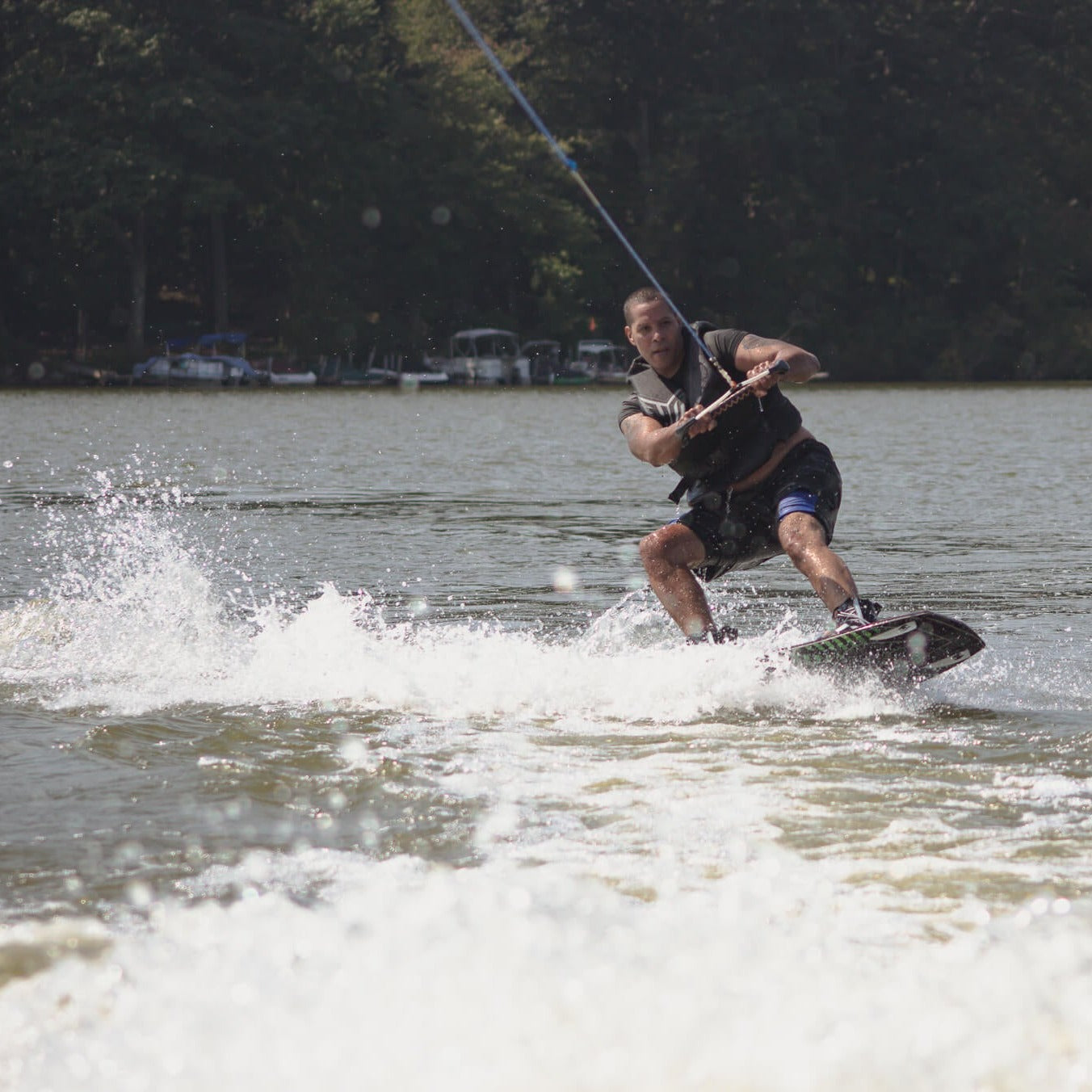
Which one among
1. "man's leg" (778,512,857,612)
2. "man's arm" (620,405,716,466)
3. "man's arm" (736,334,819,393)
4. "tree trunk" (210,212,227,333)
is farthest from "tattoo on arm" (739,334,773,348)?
"tree trunk" (210,212,227,333)

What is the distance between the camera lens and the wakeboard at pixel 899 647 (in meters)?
6.68

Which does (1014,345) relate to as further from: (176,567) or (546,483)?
(176,567)

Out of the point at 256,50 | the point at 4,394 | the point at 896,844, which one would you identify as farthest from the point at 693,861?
the point at 256,50

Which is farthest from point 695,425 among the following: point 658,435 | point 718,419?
point 718,419

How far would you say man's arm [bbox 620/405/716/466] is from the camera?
6.97 meters

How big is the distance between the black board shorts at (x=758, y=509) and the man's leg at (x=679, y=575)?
59 mm

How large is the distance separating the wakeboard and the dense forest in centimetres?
5493

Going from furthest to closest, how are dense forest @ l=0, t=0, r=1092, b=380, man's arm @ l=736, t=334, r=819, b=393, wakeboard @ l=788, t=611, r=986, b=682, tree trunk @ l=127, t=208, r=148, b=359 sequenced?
tree trunk @ l=127, t=208, r=148, b=359 → dense forest @ l=0, t=0, r=1092, b=380 → man's arm @ l=736, t=334, r=819, b=393 → wakeboard @ l=788, t=611, r=986, b=682

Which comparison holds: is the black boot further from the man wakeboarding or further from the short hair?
the short hair

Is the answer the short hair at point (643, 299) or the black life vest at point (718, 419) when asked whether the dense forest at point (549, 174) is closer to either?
the short hair at point (643, 299)

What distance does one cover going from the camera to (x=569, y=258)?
6975 cm

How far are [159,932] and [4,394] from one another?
47469 millimetres

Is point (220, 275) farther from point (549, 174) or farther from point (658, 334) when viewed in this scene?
point (658, 334)

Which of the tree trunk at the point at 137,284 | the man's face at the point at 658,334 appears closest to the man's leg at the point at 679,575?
the man's face at the point at 658,334
